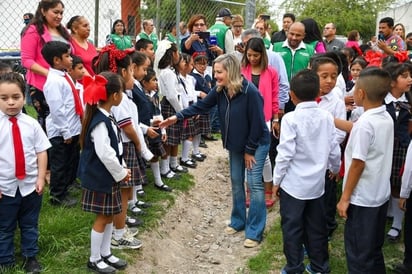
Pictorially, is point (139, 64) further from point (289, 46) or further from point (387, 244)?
point (387, 244)

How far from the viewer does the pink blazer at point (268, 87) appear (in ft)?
15.8

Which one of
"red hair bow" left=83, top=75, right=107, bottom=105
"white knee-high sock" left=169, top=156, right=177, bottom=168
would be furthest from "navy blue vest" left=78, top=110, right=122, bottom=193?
"white knee-high sock" left=169, top=156, right=177, bottom=168

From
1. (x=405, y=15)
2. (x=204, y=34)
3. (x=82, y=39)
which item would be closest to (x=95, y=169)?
(x=82, y=39)

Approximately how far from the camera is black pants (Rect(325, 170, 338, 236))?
154 inches

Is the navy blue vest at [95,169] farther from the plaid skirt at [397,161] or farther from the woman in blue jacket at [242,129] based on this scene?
the plaid skirt at [397,161]

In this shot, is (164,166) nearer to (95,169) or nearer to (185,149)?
(185,149)

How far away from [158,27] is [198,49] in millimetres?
984

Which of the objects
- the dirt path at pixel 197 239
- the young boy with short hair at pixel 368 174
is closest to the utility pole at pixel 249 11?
the dirt path at pixel 197 239

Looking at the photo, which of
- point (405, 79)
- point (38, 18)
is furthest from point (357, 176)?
point (38, 18)

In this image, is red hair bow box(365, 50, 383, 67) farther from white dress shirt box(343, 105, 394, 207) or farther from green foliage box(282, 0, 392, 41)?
green foliage box(282, 0, 392, 41)

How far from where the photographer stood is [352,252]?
10.9 feet

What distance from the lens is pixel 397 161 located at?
14.2 ft

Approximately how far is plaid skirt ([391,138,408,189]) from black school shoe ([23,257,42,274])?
11.2 feet

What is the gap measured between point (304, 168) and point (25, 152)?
2207 millimetres
